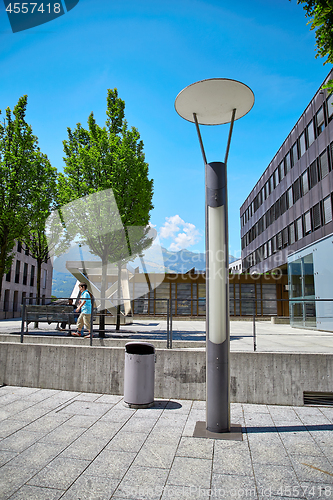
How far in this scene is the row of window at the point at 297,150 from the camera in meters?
21.6

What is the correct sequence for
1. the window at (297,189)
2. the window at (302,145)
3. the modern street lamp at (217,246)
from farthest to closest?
the window at (297,189) → the window at (302,145) → the modern street lamp at (217,246)

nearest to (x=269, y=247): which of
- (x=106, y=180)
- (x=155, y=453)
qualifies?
(x=106, y=180)

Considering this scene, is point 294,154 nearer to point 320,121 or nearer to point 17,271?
point 320,121

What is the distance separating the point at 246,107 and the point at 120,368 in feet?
18.0

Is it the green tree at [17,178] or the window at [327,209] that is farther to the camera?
the window at [327,209]

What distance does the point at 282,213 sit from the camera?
32000 mm

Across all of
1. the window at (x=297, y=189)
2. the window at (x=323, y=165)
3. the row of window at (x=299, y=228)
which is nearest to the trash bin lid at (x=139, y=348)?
the row of window at (x=299, y=228)

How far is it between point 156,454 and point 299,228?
25769mm

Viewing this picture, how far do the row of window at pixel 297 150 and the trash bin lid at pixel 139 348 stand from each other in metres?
11.3

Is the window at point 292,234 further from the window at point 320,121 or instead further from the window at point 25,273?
the window at point 25,273

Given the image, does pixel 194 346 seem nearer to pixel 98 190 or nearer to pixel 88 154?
pixel 98 190

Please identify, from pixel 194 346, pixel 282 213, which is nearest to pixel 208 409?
pixel 194 346
